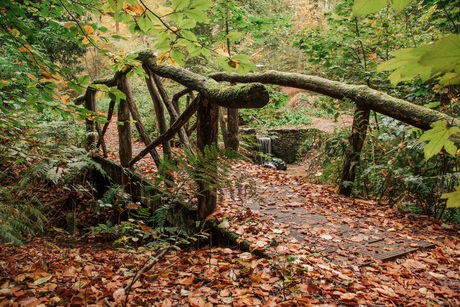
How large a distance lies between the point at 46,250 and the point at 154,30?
2693mm

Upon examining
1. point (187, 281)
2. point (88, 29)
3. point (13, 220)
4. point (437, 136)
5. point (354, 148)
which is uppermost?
point (88, 29)

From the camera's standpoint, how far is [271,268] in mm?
2271

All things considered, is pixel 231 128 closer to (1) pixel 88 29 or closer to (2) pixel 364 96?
(2) pixel 364 96

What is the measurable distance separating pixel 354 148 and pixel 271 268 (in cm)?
263

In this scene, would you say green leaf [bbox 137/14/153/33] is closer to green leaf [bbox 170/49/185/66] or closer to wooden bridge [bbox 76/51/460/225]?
green leaf [bbox 170/49/185/66]

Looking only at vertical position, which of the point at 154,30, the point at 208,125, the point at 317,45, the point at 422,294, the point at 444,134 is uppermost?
the point at 317,45

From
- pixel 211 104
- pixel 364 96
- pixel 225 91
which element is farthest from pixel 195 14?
pixel 364 96

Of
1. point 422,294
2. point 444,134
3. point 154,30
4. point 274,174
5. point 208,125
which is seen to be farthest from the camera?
point 274,174

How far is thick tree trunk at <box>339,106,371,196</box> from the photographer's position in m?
3.89

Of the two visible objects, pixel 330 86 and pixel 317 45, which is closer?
pixel 330 86

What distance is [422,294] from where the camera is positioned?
2064 mm

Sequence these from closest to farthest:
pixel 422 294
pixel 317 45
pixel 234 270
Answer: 1. pixel 422 294
2. pixel 234 270
3. pixel 317 45

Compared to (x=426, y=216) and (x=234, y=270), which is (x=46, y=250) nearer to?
(x=234, y=270)

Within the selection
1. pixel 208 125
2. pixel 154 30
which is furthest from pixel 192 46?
pixel 208 125
